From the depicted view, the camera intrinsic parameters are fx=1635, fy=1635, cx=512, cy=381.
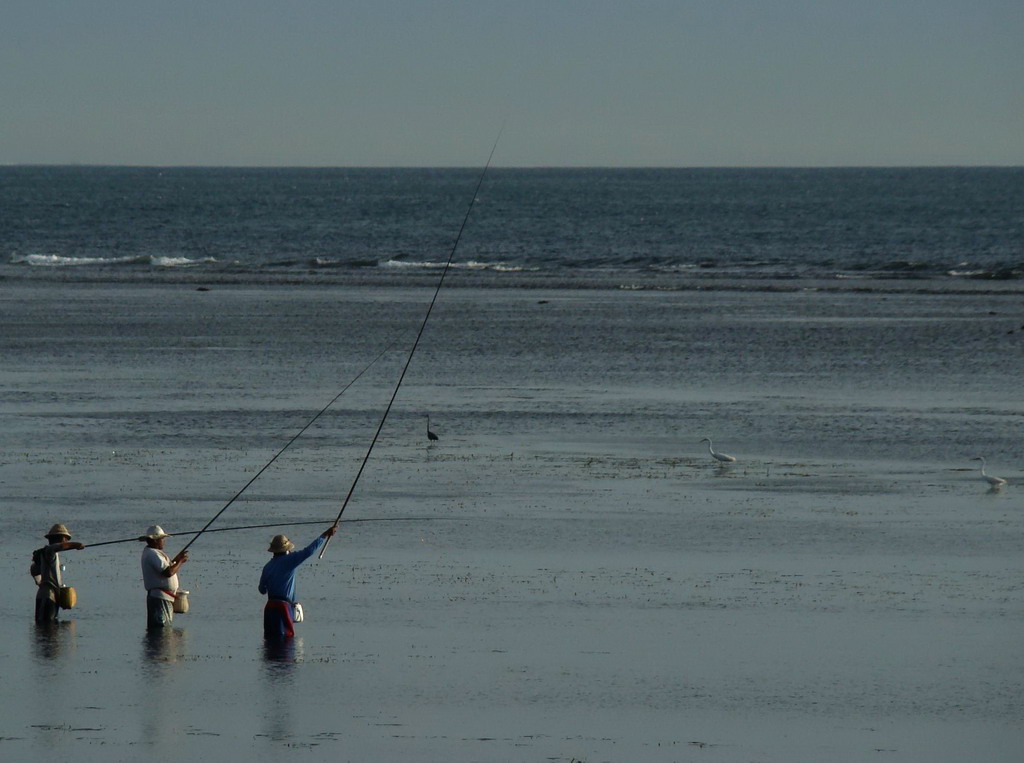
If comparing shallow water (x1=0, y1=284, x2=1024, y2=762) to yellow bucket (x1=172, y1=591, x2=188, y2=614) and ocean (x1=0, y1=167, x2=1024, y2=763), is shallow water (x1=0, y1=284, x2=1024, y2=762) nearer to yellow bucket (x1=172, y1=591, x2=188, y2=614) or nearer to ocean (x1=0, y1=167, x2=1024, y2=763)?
ocean (x1=0, y1=167, x2=1024, y2=763)

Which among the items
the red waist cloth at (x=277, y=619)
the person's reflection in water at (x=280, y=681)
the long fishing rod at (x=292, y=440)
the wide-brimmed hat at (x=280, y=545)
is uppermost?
the wide-brimmed hat at (x=280, y=545)

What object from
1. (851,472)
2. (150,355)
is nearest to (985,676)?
(851,472)

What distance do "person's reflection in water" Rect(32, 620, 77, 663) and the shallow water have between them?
0.04 metres

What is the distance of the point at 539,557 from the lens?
47.3 feet

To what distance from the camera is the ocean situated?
10164 mm

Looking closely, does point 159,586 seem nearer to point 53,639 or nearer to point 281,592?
point 53,639

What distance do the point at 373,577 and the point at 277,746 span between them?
4.26m

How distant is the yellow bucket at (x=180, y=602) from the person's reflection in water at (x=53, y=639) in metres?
0.77

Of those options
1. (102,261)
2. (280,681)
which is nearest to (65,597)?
(280,681)

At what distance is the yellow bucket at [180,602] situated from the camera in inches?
480

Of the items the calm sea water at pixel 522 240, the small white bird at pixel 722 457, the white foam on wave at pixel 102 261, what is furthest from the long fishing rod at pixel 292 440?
the white foam on wave at pixel 102 261

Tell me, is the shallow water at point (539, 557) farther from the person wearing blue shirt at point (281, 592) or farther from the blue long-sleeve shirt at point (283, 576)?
the blue long-sleeve shirt at point (283, 576)

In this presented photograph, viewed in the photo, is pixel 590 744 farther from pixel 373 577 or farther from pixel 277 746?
pixel 373 577

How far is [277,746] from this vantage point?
955cm
